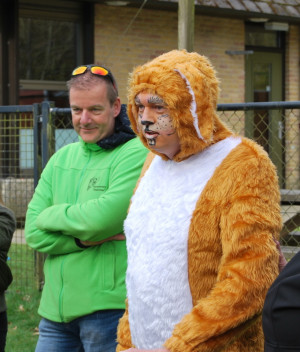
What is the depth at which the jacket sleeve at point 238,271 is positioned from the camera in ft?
6.75

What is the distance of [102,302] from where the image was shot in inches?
119

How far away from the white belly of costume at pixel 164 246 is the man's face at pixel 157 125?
84mm

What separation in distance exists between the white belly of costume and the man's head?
2.40 feet

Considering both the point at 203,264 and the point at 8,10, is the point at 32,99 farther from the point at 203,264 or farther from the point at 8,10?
the point at 203,264

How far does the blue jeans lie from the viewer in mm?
3009

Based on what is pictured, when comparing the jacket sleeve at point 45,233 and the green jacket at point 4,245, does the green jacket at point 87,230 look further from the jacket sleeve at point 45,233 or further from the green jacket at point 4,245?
the green jacket at point 4,245

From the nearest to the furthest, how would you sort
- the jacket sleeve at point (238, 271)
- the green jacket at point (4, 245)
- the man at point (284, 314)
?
the man at point (284, 314)
the jacket sleeve at point (238, 271)
the green jacket at point (4, 245)

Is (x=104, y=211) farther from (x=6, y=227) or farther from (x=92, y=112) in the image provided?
(x=6, y=227)

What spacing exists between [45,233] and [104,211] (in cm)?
32

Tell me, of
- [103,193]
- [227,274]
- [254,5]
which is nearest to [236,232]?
[227,274]

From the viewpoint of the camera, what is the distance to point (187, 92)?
7.31 ft

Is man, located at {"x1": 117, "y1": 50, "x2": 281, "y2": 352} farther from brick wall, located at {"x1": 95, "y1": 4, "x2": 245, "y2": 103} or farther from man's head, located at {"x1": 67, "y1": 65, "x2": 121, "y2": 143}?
brick wall, located at {"x1": 95, "y1": 4, "x2": 245, "y2": 103}

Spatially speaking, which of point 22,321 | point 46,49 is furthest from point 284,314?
point 46,49

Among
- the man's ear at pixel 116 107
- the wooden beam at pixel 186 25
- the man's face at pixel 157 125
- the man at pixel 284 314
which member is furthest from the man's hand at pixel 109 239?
the wooden beam at pixel 186 25
